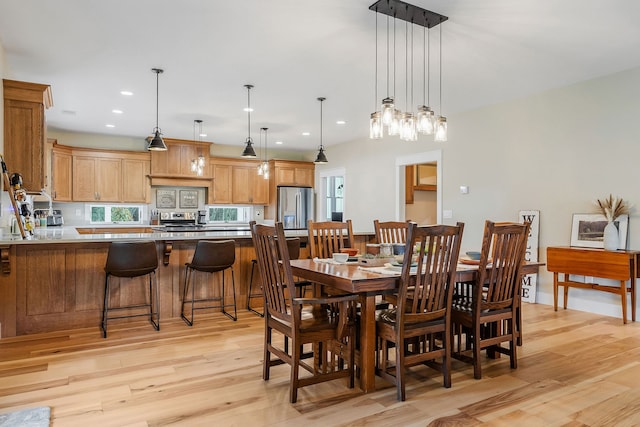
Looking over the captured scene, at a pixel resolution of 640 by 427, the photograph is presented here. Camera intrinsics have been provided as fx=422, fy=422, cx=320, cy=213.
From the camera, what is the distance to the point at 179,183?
8.09 metres

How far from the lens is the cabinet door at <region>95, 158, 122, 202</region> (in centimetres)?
744

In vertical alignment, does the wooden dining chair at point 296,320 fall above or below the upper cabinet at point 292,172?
below

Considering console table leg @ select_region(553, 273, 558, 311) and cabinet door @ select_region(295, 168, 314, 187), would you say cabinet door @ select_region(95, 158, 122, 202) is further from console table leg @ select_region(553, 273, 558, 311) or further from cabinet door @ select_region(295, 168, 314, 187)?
console table leg @ select_region(553, 273, 558, 311)

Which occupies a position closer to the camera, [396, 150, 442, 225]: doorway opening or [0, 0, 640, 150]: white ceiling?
[0, 0, 640, 150]: white ceiling

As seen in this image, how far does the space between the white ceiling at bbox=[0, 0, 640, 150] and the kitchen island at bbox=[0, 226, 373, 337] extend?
1705mm

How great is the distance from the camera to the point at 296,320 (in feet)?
7.50

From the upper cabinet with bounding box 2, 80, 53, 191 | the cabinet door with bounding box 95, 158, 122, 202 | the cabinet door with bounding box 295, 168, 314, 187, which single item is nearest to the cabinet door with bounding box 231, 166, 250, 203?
the cabinet door with bounding box 295, 168, 314, 187

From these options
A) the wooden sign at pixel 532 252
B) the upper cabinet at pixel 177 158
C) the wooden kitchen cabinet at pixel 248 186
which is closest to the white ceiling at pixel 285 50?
the wooden sign at pixel 532 252

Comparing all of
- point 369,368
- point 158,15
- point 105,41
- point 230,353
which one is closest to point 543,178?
point 369,368

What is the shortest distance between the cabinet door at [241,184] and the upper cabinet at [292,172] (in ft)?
1.53

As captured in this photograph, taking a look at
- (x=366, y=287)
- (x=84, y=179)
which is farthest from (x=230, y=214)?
(x=366, y=287)

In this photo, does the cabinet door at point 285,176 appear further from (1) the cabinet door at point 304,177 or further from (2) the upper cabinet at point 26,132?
(2) the upper cabinet at point 26,132

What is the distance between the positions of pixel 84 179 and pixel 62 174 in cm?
Result: 34

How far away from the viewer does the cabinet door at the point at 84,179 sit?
7.28 metres
